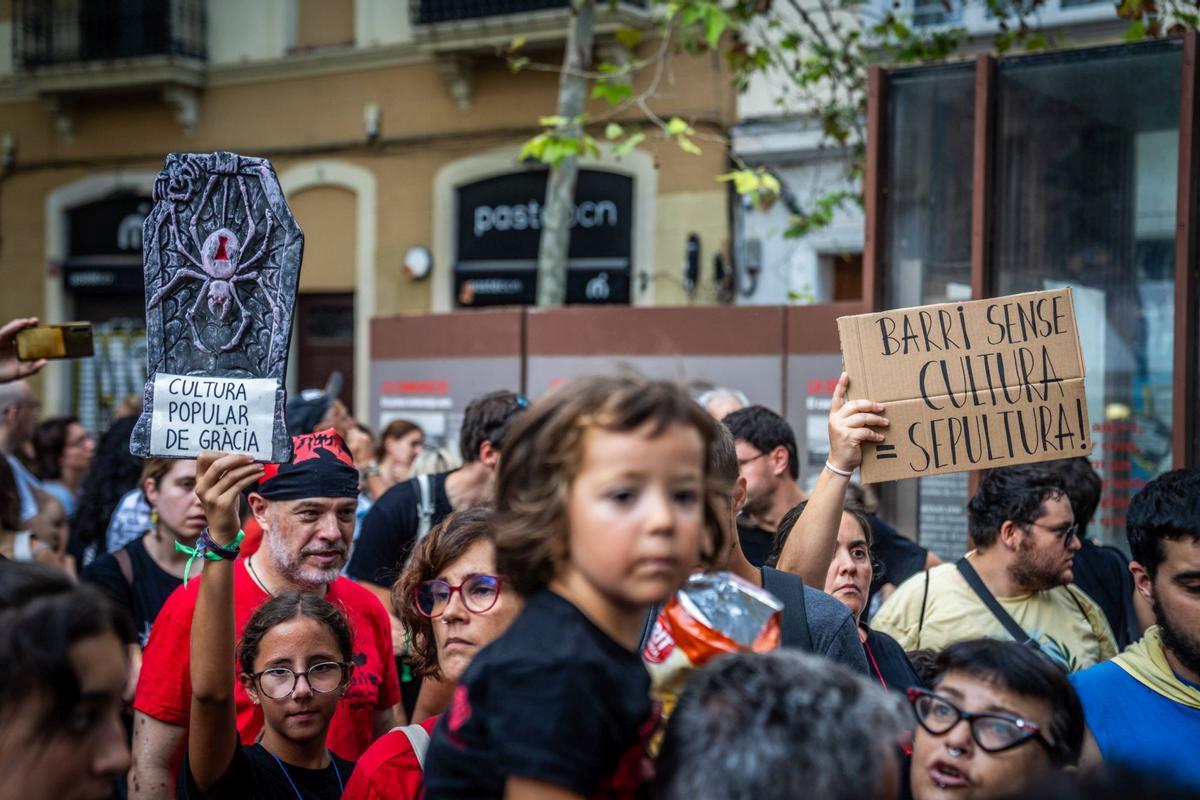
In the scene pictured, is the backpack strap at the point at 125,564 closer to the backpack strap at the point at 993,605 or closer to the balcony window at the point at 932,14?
the backpack strap at the point at 993,605

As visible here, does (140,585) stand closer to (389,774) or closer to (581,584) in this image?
(389,774)

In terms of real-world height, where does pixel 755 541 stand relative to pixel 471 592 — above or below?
below

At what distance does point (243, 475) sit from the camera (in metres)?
3.05

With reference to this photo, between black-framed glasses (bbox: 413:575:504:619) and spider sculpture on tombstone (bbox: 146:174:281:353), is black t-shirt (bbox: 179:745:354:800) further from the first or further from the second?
spider sculpture on tombstone (bbox: 146:174:281:353)

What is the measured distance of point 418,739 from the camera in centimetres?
298

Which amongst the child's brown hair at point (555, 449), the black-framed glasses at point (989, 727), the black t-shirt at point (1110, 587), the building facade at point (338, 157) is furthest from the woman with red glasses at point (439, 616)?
the building facade at point (338, 157)

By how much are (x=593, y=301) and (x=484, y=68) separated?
9.64 feet

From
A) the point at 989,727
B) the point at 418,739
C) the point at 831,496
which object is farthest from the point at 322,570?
the point at 989,727

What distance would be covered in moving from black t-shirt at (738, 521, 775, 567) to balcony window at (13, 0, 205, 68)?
42.1ft

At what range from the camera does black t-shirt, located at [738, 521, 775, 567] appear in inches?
192

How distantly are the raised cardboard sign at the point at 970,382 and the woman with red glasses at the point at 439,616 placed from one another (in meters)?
0.97

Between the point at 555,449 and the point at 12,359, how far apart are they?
2502 millimetres

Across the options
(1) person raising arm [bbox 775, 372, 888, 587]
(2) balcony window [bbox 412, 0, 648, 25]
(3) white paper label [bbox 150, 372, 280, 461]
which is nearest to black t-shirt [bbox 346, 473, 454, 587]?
(3) white paper label [bbox 150, 372, 280, 461]

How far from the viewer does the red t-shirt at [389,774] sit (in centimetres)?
289
